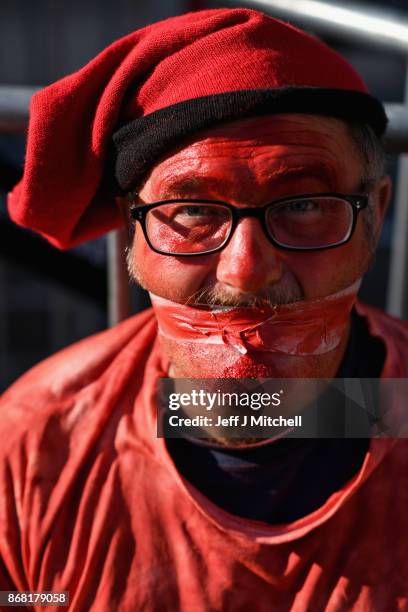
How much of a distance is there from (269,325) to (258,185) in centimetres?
23

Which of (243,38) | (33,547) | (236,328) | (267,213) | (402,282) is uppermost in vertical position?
(243,38)

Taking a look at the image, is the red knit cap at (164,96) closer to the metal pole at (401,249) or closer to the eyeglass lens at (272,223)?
the eyeglass lens at (272,223)

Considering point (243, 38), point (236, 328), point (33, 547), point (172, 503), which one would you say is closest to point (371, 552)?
point (172, 503)

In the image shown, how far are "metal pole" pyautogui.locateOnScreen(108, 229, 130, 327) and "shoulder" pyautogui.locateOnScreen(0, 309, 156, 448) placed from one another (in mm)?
201

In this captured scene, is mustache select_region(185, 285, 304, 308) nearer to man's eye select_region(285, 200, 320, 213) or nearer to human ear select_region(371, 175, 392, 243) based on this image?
man's eye select_region(285, 200, 320, 213)

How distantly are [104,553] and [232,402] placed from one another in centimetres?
38

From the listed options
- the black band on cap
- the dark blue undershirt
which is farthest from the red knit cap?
the dark blue undershirt

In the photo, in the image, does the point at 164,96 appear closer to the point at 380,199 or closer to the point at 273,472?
the point at 380,199

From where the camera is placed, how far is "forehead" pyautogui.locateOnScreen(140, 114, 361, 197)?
1.03m

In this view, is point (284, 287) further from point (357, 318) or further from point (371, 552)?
point (371, 552)

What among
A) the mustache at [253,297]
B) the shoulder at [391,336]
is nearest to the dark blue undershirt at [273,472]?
the shoulder at [391,336]

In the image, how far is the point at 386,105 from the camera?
4.48 ft

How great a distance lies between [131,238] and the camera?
1263 millimetres

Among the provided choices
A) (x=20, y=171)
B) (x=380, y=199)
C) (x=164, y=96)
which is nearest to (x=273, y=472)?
(x=380, y=199)
